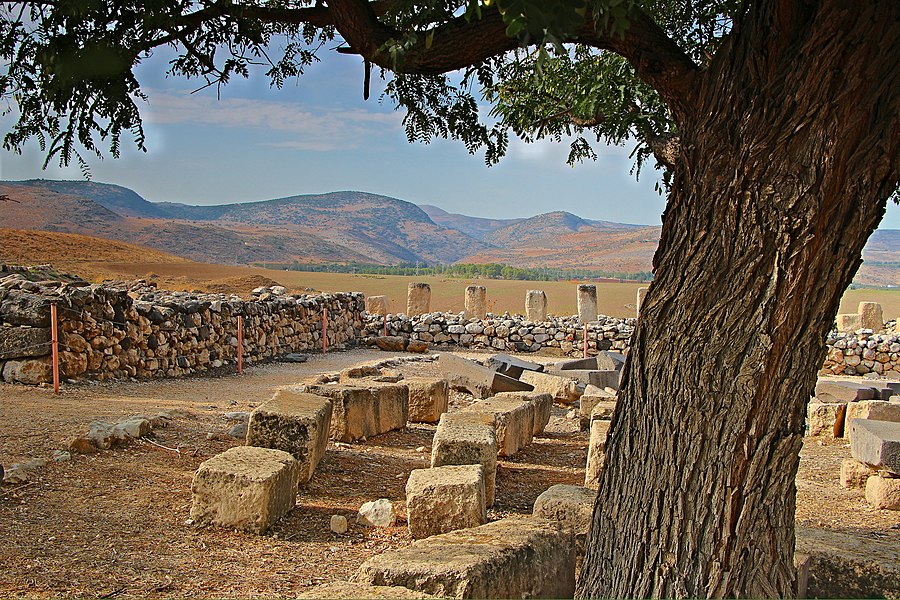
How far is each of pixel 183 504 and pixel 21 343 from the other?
680 cm

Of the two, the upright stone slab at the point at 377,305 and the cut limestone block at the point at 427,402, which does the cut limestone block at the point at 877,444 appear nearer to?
the cut limestone block at the point at 427,402

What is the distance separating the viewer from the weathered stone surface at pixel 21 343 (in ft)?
37.6

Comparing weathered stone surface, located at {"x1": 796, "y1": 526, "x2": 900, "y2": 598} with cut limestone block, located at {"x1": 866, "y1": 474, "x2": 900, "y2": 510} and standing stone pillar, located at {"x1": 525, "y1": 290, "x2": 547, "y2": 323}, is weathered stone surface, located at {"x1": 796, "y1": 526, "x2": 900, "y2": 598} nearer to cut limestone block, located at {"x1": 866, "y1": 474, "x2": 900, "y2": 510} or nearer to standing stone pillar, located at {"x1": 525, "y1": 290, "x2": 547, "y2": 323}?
cut limestone block, located at {"x1": 866, "y1": 474, "x2": 900, "y2": 510}

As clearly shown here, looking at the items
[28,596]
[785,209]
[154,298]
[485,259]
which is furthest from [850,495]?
[485,259]

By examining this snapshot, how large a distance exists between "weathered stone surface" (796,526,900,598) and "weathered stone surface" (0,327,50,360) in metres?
10.9

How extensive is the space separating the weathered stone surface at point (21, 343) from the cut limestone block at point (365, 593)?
980 cm

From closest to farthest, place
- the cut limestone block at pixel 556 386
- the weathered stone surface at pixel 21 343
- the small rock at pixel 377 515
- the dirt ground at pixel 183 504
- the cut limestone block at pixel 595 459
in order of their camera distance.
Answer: the dirt ground at pixel 183 504
the small rock at pixel 377 515
the cut limestone block at pixel 595 459
the weathered stone surface at pixel 21 343
the cut limestone block at pixel 556 386

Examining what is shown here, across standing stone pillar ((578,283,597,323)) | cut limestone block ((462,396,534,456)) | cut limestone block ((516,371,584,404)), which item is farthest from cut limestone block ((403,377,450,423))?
standing stone pillar ((578,283,597,323))

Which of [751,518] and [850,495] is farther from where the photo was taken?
[850,495]

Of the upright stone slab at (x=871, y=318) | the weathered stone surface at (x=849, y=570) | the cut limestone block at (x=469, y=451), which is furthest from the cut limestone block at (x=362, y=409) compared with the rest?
the upright stone slab at (x=871, y=318)

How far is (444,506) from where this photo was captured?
561cm

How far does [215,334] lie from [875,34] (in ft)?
46.8

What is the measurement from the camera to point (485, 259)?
172 m

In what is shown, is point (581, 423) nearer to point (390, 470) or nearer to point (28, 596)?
point (390, 470)
